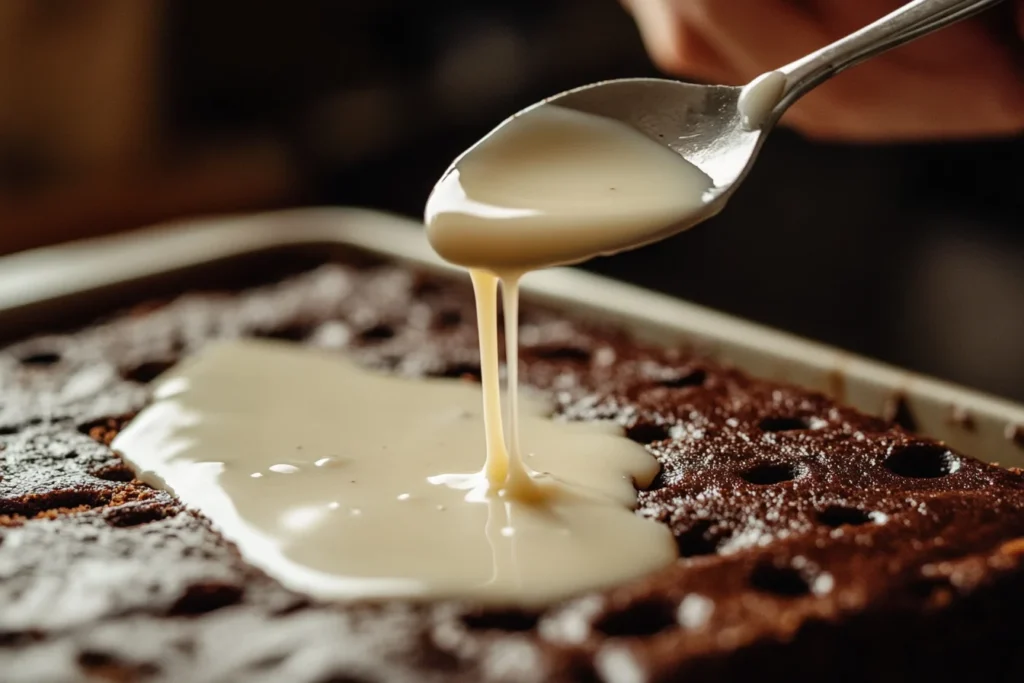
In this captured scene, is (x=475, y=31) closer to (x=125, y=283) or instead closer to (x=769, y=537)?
(x=125, y=283)

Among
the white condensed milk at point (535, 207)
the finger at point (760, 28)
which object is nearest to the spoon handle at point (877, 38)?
the white condensed milk at point (535, 207)

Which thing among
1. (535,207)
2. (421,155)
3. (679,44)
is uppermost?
(679,44)

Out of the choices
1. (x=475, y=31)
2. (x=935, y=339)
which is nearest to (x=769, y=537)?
(x=935, y=339)

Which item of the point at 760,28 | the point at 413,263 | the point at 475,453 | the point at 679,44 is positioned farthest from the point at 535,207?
the point at 413,263

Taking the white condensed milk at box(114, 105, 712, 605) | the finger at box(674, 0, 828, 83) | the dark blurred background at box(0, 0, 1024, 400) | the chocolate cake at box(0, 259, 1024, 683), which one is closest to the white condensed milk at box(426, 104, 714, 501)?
the white condensed milk at box(114, 105, 712, 605)

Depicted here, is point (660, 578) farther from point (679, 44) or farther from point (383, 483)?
point (679, 44)

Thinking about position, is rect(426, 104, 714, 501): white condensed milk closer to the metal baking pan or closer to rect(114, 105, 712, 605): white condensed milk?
rect(114, 105, 712, 605): white condensed milk

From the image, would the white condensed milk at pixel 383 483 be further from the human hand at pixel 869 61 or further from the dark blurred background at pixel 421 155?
the dark blurred background at pixel 421 155
